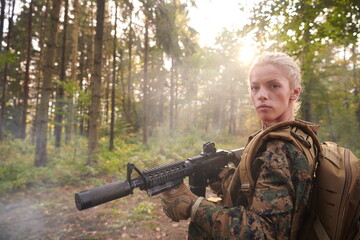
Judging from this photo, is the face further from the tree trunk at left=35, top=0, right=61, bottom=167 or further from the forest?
the tree trunk at left=35, top=0, right=61, bottom=167

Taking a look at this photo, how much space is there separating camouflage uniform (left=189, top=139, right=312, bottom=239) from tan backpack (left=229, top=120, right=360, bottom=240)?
0.07 metres

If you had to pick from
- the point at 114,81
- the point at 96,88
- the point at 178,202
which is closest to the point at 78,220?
the point at 178,202

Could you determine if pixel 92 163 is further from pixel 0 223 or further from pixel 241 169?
pixel 241 169

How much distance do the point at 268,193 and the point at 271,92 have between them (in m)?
0.84

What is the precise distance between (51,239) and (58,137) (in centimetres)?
1149

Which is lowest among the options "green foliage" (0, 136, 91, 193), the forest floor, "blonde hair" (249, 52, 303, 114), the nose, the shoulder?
the forest floor

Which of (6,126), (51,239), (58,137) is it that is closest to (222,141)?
(58,137)

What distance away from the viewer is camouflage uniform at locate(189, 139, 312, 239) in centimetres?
137

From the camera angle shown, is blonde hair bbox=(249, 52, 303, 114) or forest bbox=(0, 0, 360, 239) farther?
forest bbox=(0, 0, 360, 239)

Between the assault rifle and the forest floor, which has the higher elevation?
the assault rifle

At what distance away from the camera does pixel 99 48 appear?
31.3ft

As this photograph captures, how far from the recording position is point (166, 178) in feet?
6.55

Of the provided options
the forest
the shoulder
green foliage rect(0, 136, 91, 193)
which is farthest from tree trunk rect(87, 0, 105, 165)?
the shoulder

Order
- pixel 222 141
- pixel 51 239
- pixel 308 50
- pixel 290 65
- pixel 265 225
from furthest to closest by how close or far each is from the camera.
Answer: pixel 222 141
pixel 308 50
pixel 51 239
pixel 290 65
pixel 265 225
